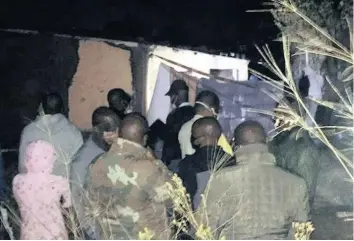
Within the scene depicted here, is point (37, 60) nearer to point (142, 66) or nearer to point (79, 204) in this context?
point (142, 66)

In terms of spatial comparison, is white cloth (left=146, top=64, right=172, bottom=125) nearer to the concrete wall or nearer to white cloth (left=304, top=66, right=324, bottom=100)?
the concrete wall

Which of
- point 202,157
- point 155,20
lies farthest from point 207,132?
point 155,20

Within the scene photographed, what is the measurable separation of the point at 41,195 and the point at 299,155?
1.73 m

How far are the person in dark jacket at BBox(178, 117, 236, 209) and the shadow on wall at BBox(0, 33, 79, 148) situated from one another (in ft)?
12.0

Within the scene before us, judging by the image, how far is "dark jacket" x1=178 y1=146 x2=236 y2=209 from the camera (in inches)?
201

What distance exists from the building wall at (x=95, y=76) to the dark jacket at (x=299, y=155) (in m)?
3.90

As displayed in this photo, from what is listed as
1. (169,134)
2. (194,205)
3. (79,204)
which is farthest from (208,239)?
(169,134)

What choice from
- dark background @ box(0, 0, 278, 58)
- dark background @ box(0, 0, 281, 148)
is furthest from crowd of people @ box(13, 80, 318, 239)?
dark background @ box(0, 0, 278, 58)

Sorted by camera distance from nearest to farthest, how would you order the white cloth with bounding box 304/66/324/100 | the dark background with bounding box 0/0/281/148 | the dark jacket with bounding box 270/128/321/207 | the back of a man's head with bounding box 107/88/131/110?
the dark jacket with bounding box 270/128/321/207 → the back of a man's head with bounding box 107/88/131/110 → the dark background with bounding box 0/0/281/148 → the white cloth with bounding box 304/66/324/100

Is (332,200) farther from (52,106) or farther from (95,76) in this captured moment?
(52,106)

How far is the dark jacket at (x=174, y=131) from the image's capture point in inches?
274

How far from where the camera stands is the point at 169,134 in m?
7.23

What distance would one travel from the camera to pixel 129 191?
4.59 m

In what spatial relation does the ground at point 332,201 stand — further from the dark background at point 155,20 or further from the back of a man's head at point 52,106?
the back of a man's head at point 52,106
